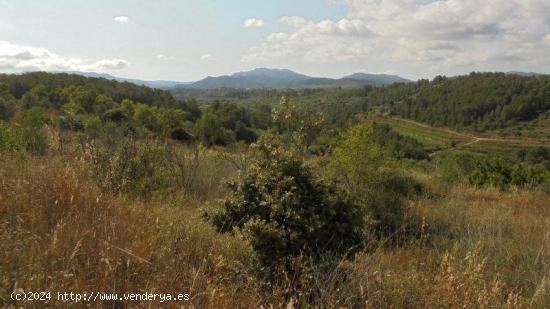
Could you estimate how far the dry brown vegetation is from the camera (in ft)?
7.42

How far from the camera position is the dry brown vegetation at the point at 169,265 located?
2.26 m

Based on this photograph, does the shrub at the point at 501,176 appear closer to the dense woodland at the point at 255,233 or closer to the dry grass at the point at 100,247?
the dense woodland at the point at 255,233

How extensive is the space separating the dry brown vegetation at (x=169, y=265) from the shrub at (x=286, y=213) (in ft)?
0.66

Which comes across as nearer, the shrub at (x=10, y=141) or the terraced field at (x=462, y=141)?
the shrub at (x=10, y=141)

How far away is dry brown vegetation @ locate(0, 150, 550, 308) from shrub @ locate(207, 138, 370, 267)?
0.66 feet

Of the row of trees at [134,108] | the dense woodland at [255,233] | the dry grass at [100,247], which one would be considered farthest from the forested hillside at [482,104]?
the dry grass at [100,247]

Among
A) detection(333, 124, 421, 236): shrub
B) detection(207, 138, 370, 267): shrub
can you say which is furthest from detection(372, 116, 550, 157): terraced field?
detection(207, 138, 370, 267): shrub

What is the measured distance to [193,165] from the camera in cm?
788

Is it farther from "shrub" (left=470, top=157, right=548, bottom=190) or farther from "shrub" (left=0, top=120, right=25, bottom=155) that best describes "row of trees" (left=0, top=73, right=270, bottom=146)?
"shrub" (left=0, top=120, right=25, bottom=155)

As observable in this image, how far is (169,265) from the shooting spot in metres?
2.66

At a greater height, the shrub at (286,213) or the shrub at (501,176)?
the shrub at (286,213)

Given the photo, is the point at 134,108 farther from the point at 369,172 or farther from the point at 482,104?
the point at 482,104

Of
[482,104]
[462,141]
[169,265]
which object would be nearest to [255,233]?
[169,265]

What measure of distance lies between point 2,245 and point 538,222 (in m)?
7.66
